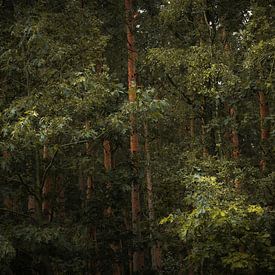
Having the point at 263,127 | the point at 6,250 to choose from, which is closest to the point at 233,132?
the point at 263,127

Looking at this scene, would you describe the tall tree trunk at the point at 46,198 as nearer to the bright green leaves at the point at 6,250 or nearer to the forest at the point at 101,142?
the forest at the point at 101,142

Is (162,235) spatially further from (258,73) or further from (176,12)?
(176,12)

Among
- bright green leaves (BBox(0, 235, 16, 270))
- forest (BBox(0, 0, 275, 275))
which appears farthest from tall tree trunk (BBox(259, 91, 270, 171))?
bright green leaves (BBox(0, 235, 16, 270))

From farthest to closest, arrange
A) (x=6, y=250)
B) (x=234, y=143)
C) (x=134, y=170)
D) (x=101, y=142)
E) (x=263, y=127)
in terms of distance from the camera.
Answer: (x=234, y=143) → (x=263, y=127) → (x=134, y=170) → (x=101, y=142) → (x=6, y=250)

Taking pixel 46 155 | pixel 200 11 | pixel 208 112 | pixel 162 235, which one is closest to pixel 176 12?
pixel 200 11

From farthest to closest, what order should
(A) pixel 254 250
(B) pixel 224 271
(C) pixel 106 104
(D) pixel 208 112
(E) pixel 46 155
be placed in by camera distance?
(D) pixel 208 112 → (E) pixel 46 155 → (B) pixel 224 271 → (A) pixel 254 250 → (C) pixel 106 104

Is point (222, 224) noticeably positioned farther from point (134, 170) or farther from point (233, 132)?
point (233, 132)

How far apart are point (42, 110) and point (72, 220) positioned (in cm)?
308

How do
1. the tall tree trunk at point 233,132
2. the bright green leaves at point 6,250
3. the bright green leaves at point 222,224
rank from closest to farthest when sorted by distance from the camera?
the bright green leaves at point 6,250 → the bright green leaves at point 222,224 → the tall tree trunk at point 233,132

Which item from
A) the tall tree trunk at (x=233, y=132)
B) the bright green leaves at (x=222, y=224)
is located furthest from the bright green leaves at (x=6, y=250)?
the tall tree trunk at (x=233, y=132)

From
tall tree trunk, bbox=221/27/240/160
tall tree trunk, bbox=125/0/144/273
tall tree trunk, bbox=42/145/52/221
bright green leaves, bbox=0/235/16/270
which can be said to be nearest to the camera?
bright green leaves, bbox=0/235/16/270

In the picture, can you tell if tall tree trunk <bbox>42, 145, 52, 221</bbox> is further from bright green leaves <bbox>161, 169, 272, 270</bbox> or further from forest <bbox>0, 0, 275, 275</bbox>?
bright green leaves <bbox>161, 169, 272, 270</bbox>

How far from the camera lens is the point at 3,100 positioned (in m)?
9.22

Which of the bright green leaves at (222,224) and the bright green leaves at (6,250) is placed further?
the bright green leaves at (222,224)
